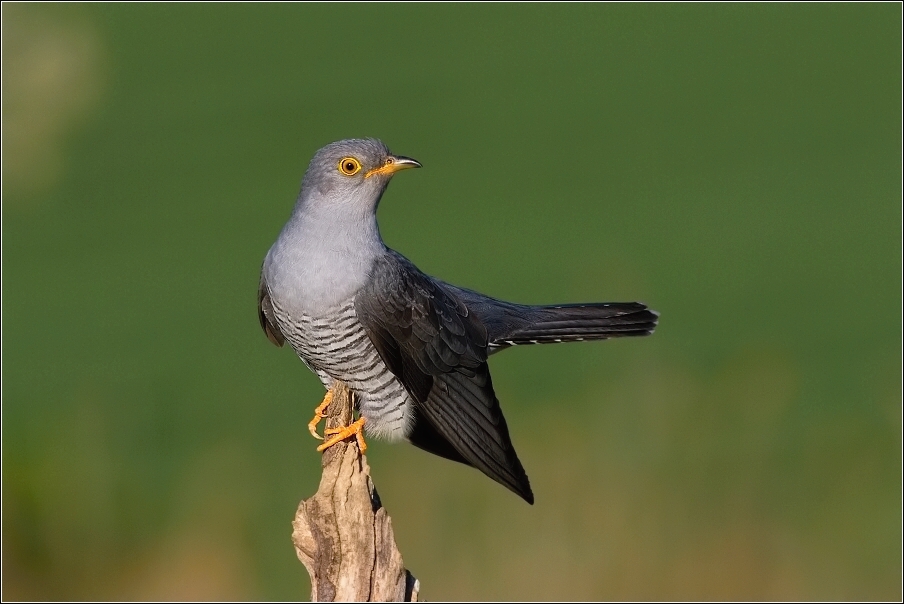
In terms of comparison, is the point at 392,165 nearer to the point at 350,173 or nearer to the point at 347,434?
the point at 350,173

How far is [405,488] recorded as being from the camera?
6.12 m

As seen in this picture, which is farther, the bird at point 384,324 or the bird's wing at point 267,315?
the bird's wing at point 267,315

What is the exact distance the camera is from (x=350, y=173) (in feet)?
13.8

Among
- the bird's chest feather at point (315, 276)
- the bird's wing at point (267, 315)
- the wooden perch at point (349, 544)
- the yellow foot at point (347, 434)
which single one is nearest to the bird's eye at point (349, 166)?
the bird's chest feather at point (315, 276)

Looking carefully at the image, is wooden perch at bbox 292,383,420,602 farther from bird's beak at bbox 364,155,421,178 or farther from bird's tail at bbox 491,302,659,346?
bird's tail at bbox 491,302,659,346

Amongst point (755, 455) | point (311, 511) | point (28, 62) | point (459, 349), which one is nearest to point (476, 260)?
point (755, 455)

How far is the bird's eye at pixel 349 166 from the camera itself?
4195 mm

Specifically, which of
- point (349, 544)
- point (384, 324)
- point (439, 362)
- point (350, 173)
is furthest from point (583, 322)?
point (349, 544)

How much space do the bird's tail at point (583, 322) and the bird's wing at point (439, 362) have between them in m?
0.22

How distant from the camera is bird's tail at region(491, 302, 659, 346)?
4770mm

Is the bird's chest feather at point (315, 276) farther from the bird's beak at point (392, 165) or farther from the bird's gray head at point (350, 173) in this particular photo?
the bird's beak at point (392, 165)

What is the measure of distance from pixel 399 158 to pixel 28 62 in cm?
280

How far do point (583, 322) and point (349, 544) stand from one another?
70.9 inches

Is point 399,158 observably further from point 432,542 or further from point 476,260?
point 476,260
